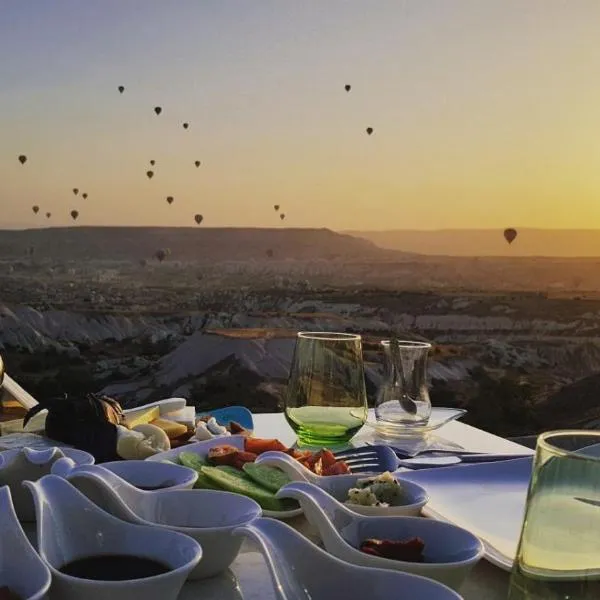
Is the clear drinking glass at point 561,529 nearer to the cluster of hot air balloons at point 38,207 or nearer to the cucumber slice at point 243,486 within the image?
the cucumber slice at point 243,486

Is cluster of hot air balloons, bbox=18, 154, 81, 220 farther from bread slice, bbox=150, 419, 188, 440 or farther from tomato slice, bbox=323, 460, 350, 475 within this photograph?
tomato slice, bbox=323, 460, 350, 475

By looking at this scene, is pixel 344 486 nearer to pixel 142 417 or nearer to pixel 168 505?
pixel 168 505

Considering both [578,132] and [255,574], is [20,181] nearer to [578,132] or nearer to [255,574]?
[578,132]

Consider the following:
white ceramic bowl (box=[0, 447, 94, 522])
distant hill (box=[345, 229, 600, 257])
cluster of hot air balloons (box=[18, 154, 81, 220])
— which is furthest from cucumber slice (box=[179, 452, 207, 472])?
cluster of hot air balloons (box=[18, 154, 81, 220])

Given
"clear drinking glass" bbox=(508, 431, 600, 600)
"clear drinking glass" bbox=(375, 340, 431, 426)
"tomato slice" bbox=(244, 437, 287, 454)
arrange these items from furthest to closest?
"clear drinking glass" bbox=(375, 340, 431, 426), "tomato slice" bbox=(244, 437, 287, 454), "clear drinking glass" bbox=(508, 431, 600, 600)

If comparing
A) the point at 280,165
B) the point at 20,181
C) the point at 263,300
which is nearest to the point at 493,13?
the point at 280,165

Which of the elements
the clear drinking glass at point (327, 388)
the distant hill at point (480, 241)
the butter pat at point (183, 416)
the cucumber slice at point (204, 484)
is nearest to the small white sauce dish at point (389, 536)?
the cucumber slice at point (204, 484)
